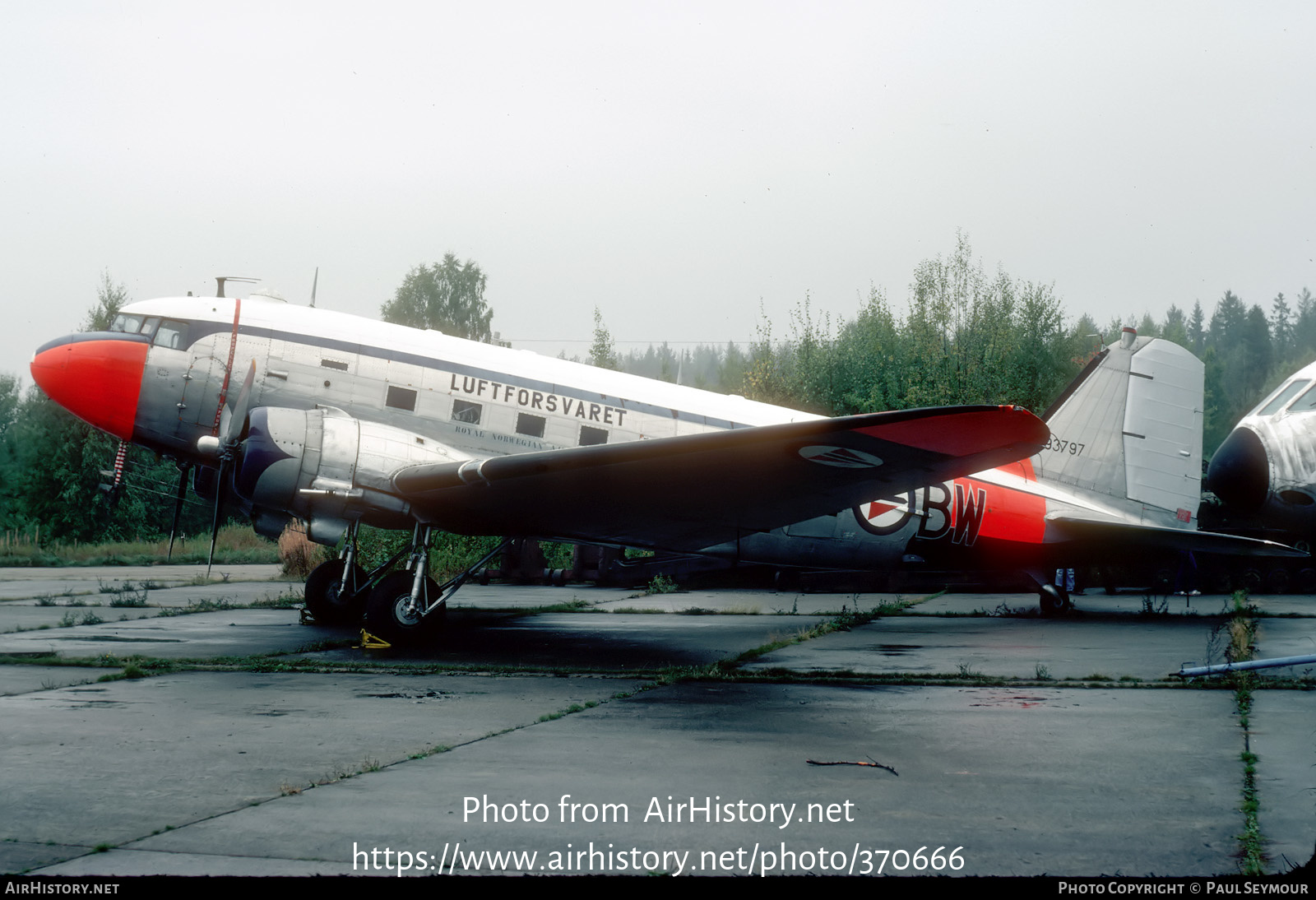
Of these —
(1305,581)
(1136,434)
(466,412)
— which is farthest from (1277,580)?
(466,412)

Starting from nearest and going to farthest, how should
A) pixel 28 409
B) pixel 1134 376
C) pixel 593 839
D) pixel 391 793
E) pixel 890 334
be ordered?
pixel 593 839 → pixel 391 793 → pixel 1134 376 → pixel 890 334 → pixel 28 409

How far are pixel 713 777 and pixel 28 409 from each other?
42622mm

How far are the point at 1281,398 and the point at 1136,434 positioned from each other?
432 cm

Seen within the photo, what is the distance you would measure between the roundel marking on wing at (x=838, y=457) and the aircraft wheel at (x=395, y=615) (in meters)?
5.01

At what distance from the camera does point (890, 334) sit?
108 ft

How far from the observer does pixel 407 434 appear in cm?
1127

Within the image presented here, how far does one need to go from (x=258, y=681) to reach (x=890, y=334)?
1076 inches

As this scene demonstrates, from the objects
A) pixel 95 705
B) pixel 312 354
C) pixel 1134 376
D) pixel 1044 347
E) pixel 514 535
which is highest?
pixel 1044 347

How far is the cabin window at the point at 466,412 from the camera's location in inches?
470

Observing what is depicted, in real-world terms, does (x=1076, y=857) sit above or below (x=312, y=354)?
below

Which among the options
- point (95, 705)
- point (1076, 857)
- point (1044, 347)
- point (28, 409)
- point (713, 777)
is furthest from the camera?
point (28, 409)

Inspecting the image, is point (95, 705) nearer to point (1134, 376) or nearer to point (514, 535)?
point (514, 535)

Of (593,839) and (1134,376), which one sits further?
(1134,376)

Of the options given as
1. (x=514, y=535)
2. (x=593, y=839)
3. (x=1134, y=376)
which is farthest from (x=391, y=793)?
(x=1134, y=376)
